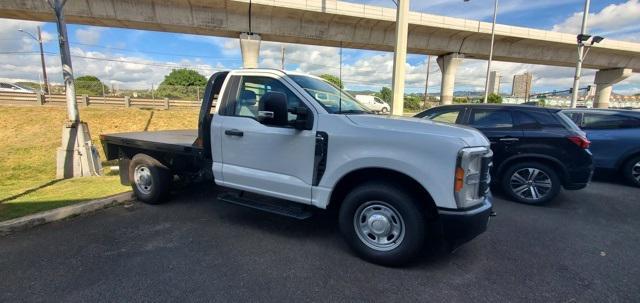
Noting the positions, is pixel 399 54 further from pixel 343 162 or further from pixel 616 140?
pixel 343 162

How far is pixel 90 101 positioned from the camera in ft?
67.0

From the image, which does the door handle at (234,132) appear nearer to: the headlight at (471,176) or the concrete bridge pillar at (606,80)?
the headlight at (471,176)

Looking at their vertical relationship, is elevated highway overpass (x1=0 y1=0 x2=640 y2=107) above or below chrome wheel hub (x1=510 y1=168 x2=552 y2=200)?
above

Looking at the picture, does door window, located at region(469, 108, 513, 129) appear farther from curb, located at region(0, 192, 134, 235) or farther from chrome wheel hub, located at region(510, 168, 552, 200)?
curb, located at region(0, 192, 134, 235)

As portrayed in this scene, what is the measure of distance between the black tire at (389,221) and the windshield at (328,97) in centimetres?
97

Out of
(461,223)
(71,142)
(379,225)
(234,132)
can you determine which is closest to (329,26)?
(71,142)

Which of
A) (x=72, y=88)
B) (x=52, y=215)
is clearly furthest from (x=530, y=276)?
(x=72, y=88)

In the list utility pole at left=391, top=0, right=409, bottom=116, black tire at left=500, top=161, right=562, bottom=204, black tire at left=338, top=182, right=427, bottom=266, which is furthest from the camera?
utility pole at left=391, top=0, right=409, bottom=116

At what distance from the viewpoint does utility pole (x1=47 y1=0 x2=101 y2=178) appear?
717cm

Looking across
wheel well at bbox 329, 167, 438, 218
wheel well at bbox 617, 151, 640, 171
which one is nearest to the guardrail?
wheel well at bbox 329, 167, 438, 218

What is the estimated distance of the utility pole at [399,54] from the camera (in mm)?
13203

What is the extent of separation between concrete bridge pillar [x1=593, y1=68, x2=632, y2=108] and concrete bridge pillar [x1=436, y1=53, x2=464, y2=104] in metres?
17.5

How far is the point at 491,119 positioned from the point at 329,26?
1540 cm

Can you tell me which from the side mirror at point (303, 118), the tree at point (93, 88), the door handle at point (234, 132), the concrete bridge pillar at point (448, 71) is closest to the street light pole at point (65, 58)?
the door handle at point (234, 132)
